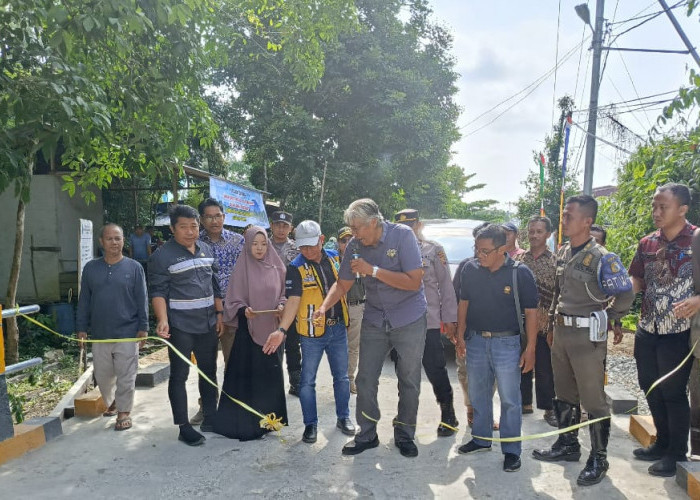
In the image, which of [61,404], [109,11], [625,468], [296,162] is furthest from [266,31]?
[296,162]

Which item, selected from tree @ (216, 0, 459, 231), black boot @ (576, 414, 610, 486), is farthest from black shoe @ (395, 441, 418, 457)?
tree @ (216, 0, 459, 231)

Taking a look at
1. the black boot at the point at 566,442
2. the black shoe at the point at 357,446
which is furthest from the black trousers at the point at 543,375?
the black shoe at the point at 357,446

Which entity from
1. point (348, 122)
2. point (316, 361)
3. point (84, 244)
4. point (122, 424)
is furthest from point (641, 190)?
point (348, 122)

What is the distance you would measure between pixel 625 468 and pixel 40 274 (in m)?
11.4

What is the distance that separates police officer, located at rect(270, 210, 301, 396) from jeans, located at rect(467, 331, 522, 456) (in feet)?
6.63

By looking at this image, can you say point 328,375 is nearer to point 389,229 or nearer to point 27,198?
point 389,229

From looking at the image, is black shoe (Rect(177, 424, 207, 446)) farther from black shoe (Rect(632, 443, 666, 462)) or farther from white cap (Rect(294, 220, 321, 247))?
black shoe (Rect(632, 443, 666, 462))

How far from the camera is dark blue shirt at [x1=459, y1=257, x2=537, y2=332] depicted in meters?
3.46

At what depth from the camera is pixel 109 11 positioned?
360 centimetres

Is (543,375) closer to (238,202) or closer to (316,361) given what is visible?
(316,361)

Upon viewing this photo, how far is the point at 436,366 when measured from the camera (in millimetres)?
4023

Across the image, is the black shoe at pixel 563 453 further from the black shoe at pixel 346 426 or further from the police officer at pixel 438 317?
the black shoe at pixel 346 426

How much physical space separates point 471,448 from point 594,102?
1026cm

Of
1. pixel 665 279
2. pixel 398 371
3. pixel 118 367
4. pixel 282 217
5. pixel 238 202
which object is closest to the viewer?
pixel 665 279
